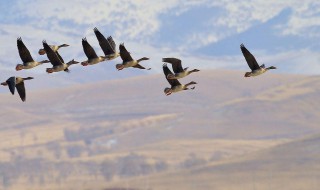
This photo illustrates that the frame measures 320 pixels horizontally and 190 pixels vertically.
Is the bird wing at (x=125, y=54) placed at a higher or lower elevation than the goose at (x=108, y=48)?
lower

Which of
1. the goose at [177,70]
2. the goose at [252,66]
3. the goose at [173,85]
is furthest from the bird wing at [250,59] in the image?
the goose at [177,70]

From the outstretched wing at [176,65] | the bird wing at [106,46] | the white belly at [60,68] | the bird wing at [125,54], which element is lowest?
the outstretched wing at [176,65]

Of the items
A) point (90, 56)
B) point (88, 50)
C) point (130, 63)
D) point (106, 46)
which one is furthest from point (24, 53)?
point (130, 63)

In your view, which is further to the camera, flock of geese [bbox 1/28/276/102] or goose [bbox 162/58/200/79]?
goose [bbox 162/58/200/79]

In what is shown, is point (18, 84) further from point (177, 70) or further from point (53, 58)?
point (177, 70)

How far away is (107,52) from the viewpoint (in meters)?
35.8

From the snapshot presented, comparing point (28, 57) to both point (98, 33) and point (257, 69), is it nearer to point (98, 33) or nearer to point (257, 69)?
A: point (98, 33)

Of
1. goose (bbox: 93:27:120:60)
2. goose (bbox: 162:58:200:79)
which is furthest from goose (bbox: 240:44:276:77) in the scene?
goose (bbox: 93:27:120:60)

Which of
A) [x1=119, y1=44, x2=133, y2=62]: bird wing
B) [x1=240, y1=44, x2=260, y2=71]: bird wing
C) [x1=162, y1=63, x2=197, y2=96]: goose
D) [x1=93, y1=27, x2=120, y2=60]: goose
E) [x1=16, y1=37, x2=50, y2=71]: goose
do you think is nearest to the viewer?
[x1=240, y1=44, x2=260, y2=71]: bird wing

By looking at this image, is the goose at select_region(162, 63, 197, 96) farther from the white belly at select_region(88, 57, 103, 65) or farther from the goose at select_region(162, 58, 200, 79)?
the white belly at select_region(88, 57, 103, 65)

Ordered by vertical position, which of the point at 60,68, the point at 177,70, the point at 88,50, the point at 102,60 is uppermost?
the point at 88,50

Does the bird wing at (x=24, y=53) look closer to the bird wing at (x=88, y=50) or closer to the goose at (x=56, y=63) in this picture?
the goose at (x=56, y=63)

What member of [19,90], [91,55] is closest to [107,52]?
[91,55]

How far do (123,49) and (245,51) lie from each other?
3.53 m
